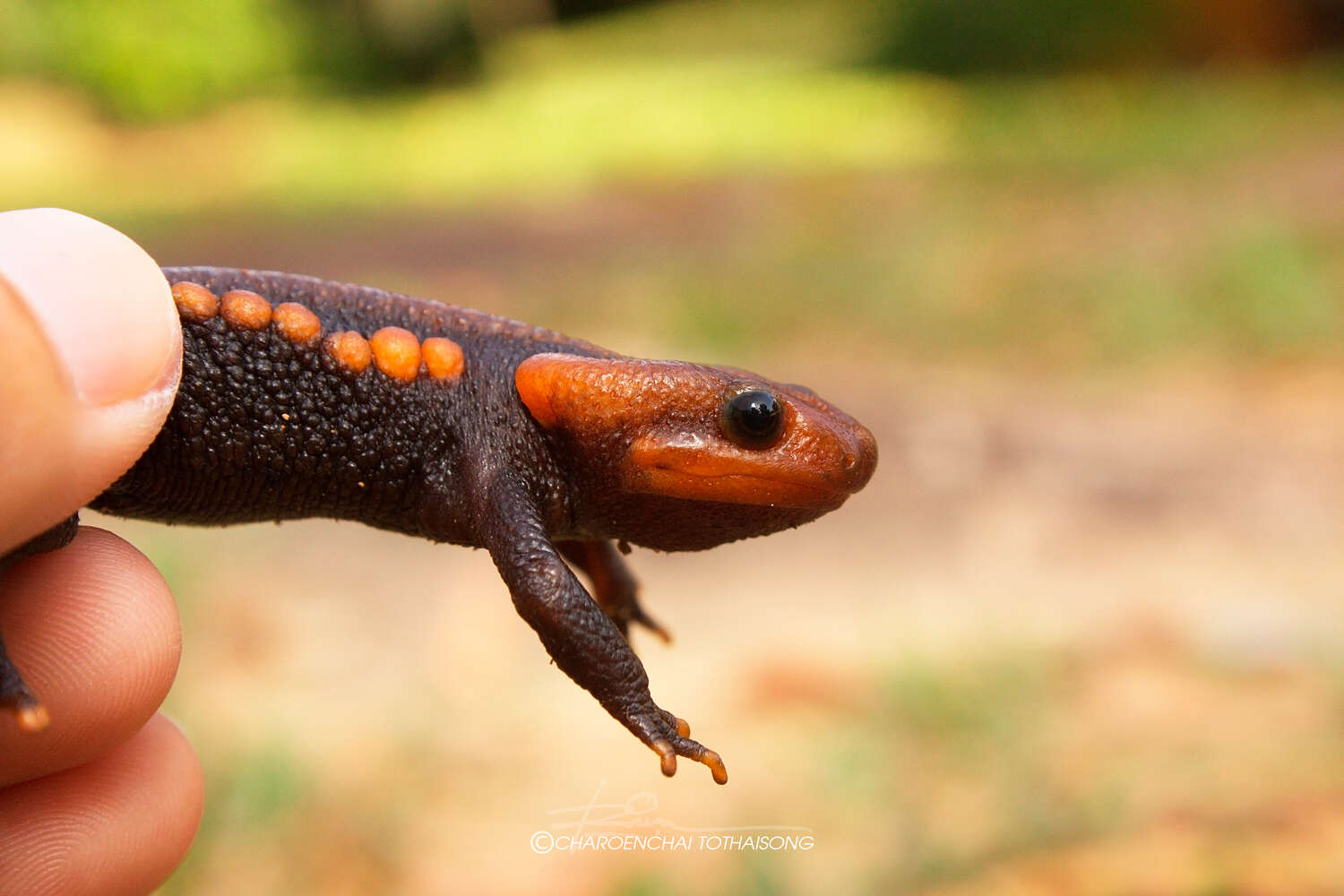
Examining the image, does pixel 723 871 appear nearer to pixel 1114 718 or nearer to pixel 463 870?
pixel 463 870

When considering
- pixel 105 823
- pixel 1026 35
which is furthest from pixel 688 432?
pixel 1026 35

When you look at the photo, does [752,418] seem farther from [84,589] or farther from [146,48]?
[146,48]

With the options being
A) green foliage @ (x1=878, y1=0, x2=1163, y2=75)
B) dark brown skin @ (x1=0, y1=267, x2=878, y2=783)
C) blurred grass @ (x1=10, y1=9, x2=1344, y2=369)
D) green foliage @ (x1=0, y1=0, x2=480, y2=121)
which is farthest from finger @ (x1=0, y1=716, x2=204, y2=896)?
green foliage @ (x1=878, y1=0, x2=1163, y2=75)

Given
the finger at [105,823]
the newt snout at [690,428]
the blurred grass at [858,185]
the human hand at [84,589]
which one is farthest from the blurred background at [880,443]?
the newt snout at [690,428]

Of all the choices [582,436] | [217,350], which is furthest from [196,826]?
[582,436]

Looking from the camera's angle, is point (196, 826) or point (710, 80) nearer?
point (196, 826)
